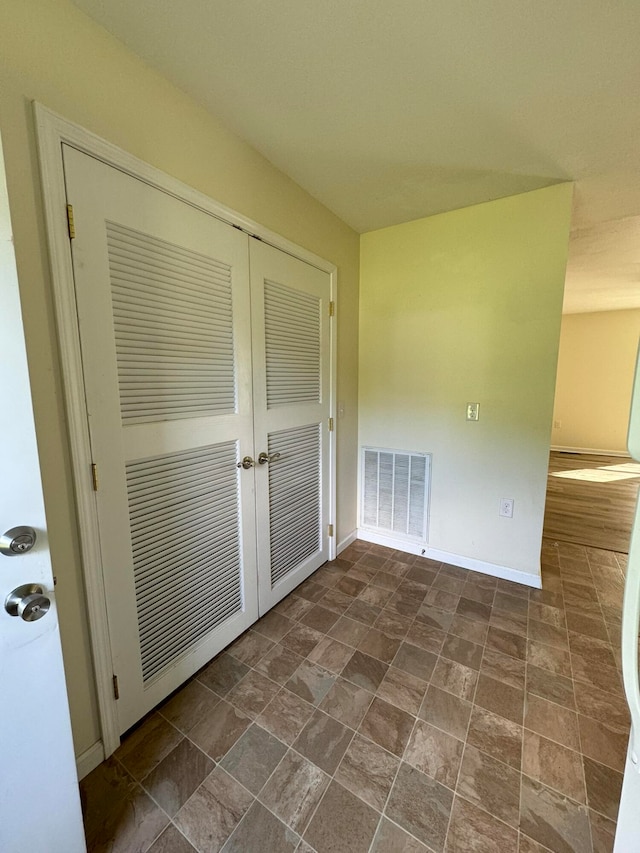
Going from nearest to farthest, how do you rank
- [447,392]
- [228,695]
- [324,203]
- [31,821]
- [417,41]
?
[31,821]
[417,41]
[228,695]
[324,203]
[447,392]

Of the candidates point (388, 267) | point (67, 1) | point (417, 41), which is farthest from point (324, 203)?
point (67, 1)

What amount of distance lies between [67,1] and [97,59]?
4.9 inches

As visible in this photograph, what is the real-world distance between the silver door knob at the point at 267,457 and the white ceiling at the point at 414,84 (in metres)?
1.55

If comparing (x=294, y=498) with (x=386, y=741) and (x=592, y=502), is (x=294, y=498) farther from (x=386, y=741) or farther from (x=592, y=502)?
(x=592, y=502)

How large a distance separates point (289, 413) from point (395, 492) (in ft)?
3.97

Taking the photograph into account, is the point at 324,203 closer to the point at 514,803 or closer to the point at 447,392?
the point at 447,392

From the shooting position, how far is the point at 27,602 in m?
0.73

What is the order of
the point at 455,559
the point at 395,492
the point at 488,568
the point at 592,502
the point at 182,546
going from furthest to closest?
the point at 592,502
the point at 395,492
the point at 455,559
the point at 488,568
the point at 182,546

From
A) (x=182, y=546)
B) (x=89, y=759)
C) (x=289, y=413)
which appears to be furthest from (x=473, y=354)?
(x=89, y=759)

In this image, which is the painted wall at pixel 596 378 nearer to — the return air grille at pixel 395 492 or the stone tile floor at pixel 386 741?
the return air grille at pixel 395 492

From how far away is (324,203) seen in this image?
2180 millimetres

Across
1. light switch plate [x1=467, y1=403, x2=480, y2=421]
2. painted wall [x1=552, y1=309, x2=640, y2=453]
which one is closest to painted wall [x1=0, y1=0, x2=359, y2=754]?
light switch plate [x1=467, y1=403, x2=480, y2=421]

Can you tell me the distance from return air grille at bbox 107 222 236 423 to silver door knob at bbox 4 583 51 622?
0.62 m

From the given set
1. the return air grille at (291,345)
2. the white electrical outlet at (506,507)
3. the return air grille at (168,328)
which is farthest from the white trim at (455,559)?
the return air grille at (168,328)
